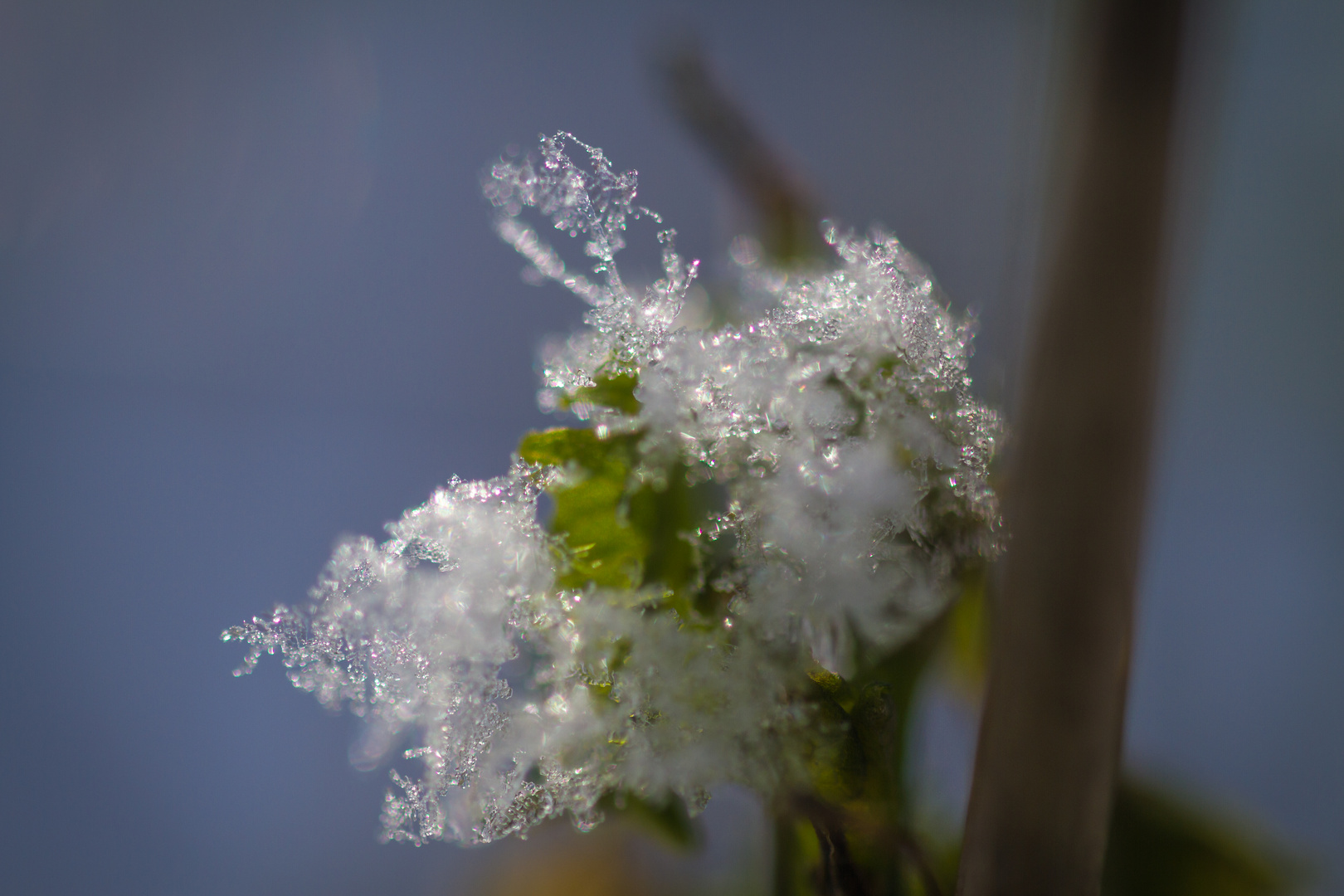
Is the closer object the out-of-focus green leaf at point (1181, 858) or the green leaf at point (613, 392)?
the green leaf at point (613, 392)

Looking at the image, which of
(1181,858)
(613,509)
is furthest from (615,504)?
(1181,858)

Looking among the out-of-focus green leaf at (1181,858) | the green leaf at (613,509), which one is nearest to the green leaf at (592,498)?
the green leaf at (613,509)

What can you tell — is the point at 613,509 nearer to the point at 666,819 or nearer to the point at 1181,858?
the point at 666,819

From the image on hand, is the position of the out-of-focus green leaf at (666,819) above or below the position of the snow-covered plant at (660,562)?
below

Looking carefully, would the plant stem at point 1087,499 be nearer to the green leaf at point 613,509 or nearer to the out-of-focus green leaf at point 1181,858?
the green leaf at point 613,509

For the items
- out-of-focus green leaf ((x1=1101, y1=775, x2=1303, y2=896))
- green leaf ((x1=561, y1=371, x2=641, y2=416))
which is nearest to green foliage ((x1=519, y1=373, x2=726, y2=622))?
green leaf ((x1=561, y1=371, x2=641, y2=416))

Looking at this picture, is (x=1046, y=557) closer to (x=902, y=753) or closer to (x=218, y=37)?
(x=902, y=753)
